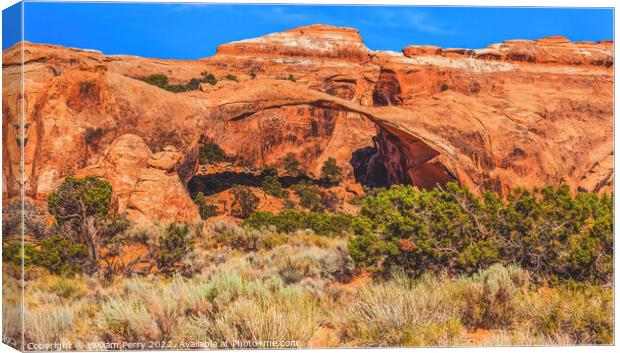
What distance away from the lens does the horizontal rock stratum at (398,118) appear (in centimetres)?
1001

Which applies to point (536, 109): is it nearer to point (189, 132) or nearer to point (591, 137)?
point (591, 137)

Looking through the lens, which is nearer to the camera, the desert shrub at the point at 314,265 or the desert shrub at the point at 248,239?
the desert shrub at the point at 314,265

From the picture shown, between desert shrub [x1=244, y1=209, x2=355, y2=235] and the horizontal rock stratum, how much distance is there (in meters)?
1.79

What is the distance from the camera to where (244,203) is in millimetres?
18328

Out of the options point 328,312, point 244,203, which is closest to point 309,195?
point 244,203

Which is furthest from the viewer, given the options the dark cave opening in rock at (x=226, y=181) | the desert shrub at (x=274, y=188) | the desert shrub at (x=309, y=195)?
the dark cave opening in rock at (x=226, y=181)

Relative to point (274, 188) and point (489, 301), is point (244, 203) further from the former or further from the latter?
point (489, 301)

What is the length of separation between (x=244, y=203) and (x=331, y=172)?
6027 millimetres

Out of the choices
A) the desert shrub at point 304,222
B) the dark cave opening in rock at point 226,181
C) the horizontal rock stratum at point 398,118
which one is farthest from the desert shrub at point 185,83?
the desert shrub at point 304,222

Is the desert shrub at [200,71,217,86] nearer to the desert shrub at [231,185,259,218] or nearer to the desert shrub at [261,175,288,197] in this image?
the desert shrub at [261,175,288,197]

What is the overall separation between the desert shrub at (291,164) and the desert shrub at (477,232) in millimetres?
15640

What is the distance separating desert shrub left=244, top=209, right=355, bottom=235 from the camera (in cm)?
1386

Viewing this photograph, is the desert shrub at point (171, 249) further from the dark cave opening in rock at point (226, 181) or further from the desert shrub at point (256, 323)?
the dark cave opening in rock at point (226, 181)

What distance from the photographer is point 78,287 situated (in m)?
A: 7.90
